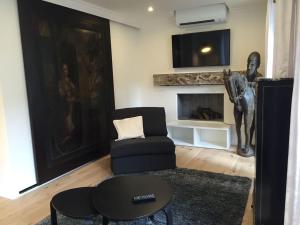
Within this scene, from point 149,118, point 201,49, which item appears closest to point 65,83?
point 149,118

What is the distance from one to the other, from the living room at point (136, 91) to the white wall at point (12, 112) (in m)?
0.01

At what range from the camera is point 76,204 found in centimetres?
190

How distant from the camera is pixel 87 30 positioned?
3848mm

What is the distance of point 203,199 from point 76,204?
4.43 feet

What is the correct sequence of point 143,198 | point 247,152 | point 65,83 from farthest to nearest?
1. point 247,152
2. point 65,83
3. point 143,198

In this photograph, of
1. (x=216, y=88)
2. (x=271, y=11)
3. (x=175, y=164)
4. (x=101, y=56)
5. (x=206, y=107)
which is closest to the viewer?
(x=271, y=11)

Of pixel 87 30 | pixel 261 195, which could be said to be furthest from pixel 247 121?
pixel 87 30

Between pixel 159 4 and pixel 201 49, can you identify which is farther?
pixel 201 49

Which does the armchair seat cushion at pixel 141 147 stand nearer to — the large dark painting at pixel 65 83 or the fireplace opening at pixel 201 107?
the large dark painting at pixel 65 83

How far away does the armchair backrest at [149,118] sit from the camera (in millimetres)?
3773

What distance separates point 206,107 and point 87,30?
263cm

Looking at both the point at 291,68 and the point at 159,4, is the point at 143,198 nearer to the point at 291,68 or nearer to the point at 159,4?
the point at 291,68

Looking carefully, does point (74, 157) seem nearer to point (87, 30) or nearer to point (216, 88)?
point (87, 30)

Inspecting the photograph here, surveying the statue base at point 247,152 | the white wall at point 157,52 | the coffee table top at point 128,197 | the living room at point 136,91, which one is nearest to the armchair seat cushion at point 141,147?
the living room at point 136,91
